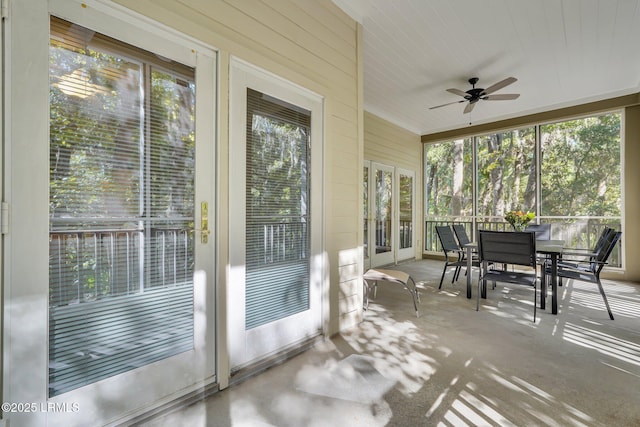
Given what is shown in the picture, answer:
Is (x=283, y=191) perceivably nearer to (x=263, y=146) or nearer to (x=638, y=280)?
(x=263, y=146)

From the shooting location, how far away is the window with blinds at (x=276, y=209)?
6.93 feet

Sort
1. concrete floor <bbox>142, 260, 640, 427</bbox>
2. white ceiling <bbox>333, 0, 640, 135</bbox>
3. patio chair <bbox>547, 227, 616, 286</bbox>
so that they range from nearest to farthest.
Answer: concrete floor <bbox>142, 260, 640, 427</bbox> → white ceiling <bbox>333, 0, 640, 135</bbox> → patio chair <bbox>547, 227, 616, 286</bbox>

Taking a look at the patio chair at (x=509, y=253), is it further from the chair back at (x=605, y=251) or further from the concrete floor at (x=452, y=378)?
the chair back at (x=605, y=251)

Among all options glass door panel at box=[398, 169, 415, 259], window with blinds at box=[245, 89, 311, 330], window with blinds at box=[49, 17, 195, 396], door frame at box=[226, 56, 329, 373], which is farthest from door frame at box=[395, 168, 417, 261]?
window with blinds at box=[49, 17, 195, 396]

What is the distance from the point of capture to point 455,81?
4.53m

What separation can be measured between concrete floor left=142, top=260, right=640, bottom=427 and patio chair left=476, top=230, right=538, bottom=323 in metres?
0.40

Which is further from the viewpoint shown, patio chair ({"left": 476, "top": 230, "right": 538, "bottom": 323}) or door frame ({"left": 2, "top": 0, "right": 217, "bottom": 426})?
patio chair ({"left": 476, "top": 230, "right": 538, "bottom": 323})

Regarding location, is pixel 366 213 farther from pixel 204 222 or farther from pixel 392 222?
pixel 204 222

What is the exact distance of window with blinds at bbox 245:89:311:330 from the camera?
2111mm

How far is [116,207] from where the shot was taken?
1.52 metres

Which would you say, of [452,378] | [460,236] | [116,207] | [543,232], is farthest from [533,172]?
[116,207]

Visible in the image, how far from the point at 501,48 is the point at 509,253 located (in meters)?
2.43

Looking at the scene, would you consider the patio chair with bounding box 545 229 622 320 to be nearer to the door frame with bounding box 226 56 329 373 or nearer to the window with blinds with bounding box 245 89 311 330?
the door frame with bounding box 226 56 329 373

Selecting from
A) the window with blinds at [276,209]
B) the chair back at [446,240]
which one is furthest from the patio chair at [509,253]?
the window with blinds at [276,209]
